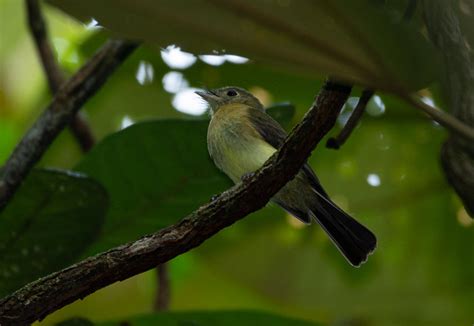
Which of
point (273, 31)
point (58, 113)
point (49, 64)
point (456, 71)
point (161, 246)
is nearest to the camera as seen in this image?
point (273, 31)

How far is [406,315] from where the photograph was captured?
4.96m

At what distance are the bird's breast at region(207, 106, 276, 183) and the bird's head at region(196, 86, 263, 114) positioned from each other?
1.74ft

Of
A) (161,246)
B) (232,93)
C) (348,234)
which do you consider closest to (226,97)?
(232,93)

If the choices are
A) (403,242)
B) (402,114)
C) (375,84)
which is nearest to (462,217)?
(403,242)

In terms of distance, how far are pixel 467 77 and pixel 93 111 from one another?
388cm

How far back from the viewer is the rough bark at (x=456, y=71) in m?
1.84

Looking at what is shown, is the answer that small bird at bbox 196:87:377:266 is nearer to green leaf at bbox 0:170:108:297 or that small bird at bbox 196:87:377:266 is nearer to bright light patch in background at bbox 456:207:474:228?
green leaf at bbox 0:170:108:297

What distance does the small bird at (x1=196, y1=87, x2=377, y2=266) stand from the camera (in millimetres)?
3718

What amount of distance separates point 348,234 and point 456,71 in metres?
1.93

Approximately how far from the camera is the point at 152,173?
376 centimetres

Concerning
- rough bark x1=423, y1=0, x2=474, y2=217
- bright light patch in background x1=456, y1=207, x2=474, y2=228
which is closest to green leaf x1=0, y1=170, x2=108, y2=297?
rough bark x1=423, y1=0, x2=474, y2=217

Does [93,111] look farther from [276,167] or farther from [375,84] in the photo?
[375,84]

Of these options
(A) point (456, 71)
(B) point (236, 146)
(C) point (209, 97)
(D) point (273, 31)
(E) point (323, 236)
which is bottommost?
(E) point (323, 236)

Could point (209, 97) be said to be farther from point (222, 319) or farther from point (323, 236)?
point (222, 319)
